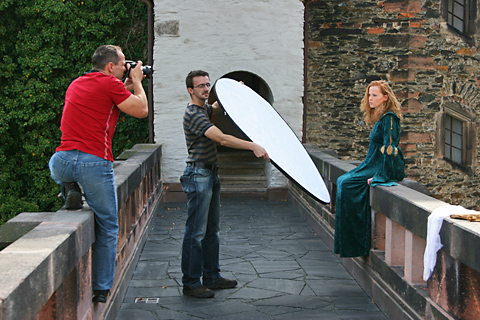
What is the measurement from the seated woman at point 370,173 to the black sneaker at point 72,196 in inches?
80.1

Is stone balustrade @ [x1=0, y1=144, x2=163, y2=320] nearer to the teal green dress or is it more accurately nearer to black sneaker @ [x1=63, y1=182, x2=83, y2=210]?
black sneaker @ [x1=63, y1=182, x2=83, y2=210]

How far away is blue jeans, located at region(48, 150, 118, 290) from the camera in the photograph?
9.75 feet

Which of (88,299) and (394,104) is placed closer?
(88,299)

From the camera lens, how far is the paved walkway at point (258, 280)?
3.69 meters

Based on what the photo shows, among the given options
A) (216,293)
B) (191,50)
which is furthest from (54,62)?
(216,293)

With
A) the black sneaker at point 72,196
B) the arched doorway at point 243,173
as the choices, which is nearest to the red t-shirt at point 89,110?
the black sneaker at point 72,196

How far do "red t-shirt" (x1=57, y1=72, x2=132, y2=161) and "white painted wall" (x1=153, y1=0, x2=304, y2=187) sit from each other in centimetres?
549

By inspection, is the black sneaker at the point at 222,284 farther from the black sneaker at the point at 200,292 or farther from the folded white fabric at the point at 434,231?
the folded white fabric at the point at 434,231

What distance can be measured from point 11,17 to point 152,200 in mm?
5719

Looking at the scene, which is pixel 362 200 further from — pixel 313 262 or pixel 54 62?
pixel 54 62

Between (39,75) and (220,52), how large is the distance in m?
3.77

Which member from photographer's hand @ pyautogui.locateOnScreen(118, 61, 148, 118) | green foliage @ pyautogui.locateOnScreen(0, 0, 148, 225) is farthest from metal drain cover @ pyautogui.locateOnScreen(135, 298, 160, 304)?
green foliage @ pyautogui.locateOnScreen(0, 0, 148, 225)

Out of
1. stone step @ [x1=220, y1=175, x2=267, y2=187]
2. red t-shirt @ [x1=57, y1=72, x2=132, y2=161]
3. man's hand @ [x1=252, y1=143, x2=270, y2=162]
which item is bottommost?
stone step @ [x1=220, y1=175, x2=267, y2=187]

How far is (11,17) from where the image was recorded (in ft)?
34.4
